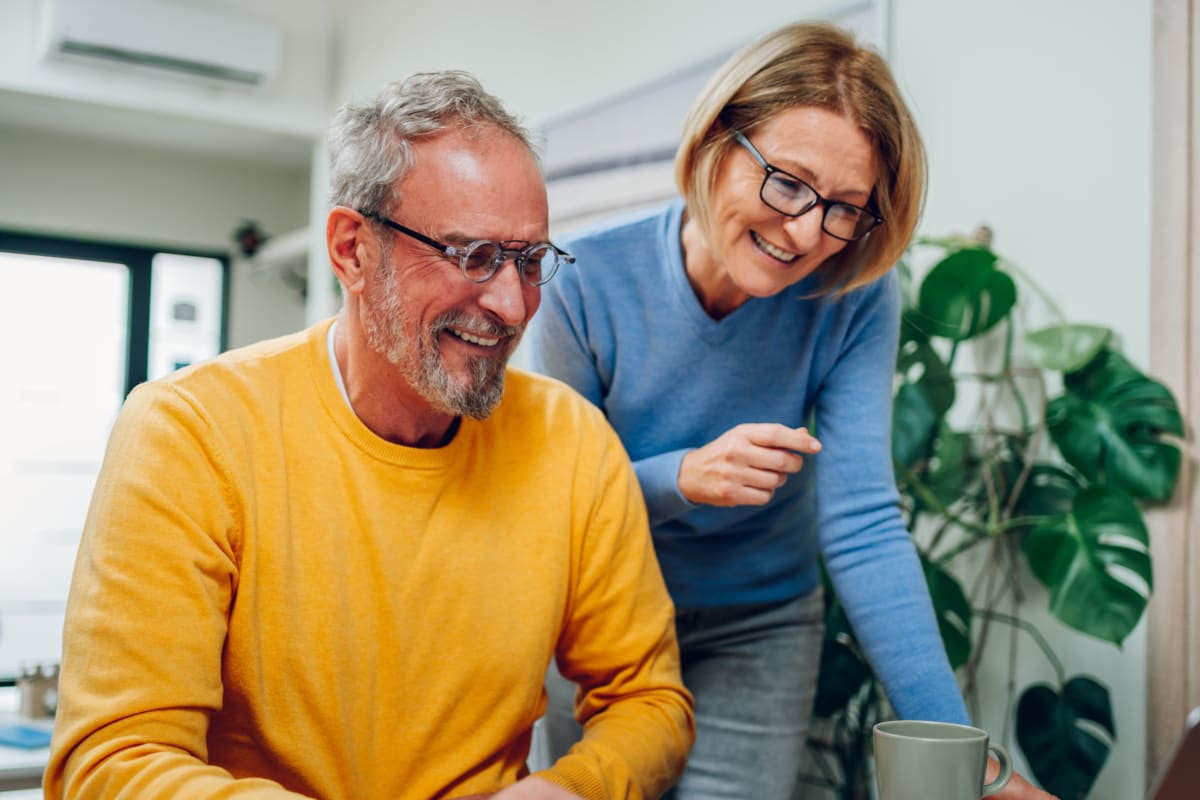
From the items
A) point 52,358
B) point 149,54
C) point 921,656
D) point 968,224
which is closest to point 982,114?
point 968,224

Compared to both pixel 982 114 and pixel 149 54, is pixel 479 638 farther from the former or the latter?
pixel 149 54

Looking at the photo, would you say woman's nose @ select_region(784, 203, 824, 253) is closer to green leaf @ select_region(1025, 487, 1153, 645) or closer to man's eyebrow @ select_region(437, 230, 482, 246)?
man's eyebrow @ select_region(437, 230, 482, 246)

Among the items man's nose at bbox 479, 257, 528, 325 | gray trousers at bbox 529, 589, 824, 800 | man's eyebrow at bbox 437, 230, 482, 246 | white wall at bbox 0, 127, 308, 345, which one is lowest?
gray trousers at bbox 529, 589, 824, 800

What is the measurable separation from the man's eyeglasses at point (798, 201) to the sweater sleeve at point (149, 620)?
704mm

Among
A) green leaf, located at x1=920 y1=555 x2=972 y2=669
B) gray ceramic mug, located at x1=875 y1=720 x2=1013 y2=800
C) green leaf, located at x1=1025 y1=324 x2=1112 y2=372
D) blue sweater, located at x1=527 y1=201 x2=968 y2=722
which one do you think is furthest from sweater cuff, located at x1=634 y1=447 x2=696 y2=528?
green leaf, located at x1=1025 y1=324 x2=1112 y2=372

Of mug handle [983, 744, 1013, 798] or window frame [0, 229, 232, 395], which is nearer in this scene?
mug handle [983, 744, 1013, 798]

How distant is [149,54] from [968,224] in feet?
12.4

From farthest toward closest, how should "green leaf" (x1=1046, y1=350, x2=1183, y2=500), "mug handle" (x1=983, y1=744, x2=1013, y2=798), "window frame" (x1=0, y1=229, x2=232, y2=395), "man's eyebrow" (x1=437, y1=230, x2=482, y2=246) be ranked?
"window frame" (x1=0, y1=229, x2=232, y2=395)
"green leaf" (x1=1046, y1=350, x2=1183, y2=500)
"man's eyebrow" (x1=437, y1=230, x2=482, y2=246)
"mug handle" (x1=983, y1=744, x2=1013, y2=798)

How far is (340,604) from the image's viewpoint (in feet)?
3.76

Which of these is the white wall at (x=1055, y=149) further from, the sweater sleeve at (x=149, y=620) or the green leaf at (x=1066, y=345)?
the sweater sleeve at (x=149, y=620)

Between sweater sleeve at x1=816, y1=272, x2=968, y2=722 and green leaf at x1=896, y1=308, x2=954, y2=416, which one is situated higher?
green leaf at x1=896, y1=308, x2=954, y2=416

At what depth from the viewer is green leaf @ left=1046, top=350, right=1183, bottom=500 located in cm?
198

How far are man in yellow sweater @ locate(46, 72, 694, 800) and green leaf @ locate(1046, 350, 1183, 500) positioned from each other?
1.11 metres

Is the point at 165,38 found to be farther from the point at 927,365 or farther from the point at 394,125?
the point at 394,125
